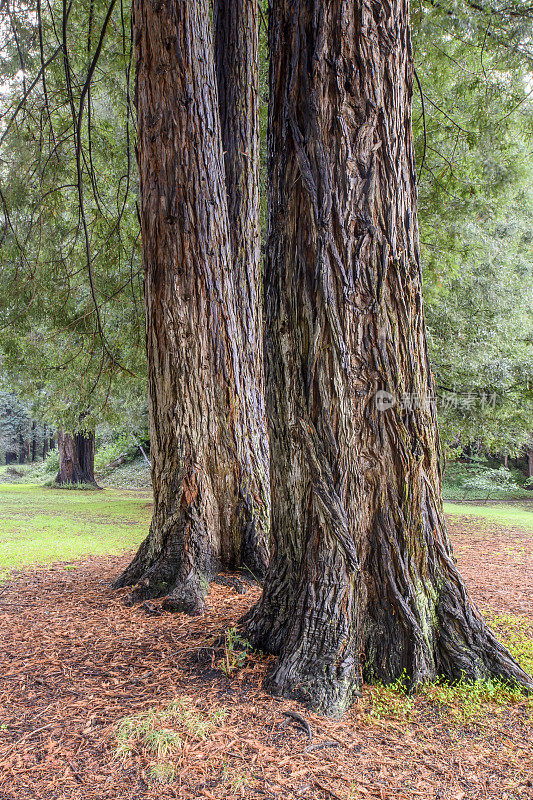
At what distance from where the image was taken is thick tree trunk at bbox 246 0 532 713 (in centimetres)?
253

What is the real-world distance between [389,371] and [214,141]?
2731 mm

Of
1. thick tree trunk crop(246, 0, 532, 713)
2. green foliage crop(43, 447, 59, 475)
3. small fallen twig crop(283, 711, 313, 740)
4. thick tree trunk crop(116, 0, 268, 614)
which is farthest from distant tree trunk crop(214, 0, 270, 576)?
green foliage crop(43, 447, 59, 475)

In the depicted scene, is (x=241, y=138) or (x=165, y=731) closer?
(x=165, y=731)

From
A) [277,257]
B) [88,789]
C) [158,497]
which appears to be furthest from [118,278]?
[88,789]

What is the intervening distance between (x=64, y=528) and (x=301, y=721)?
7387 millimetres

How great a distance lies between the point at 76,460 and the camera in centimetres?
1841

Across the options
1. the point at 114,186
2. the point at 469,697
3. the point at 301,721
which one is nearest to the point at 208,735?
the point at 301,721

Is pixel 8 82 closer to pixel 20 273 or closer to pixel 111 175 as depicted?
pixel 111 175

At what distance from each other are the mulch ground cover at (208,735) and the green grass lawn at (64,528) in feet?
9.69

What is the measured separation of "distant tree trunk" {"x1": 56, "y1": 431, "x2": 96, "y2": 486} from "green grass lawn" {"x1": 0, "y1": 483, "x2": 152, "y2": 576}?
3.90 meters

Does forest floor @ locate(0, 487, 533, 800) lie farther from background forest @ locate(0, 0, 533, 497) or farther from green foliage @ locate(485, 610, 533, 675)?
background forest @ locate(0, 0, 533, 497)

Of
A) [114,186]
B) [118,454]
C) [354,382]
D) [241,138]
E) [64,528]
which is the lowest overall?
[64,528]

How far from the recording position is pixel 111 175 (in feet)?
25.1

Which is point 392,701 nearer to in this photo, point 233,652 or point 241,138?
point 233,652
